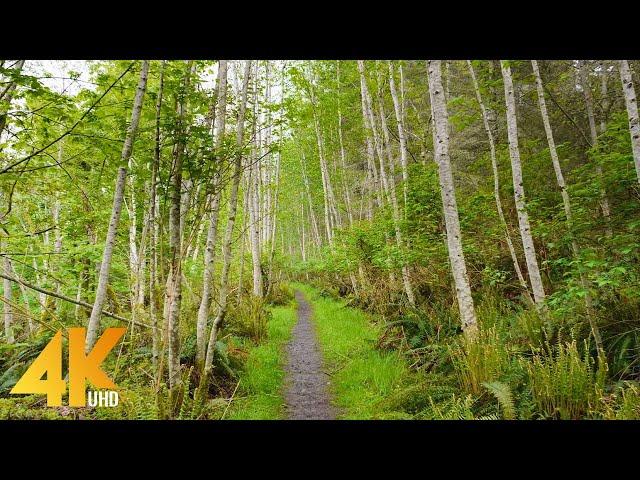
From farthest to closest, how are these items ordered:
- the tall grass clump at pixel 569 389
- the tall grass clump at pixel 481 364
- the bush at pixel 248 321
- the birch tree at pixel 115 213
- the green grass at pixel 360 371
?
the bush at pixel 248 321 < the green grass at pixel 360 371 < the birch tree at pixel 115 213 < the tall grass clump at pixel 481 364 < the tall grass clump at pixel 569 389

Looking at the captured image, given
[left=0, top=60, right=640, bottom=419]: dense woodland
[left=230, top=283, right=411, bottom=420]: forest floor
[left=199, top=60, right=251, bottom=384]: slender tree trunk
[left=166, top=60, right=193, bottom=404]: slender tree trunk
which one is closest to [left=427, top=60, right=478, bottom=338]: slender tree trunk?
[left=0, top=60, right=640, bottom=419]: dense woodland

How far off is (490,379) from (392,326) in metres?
2.77

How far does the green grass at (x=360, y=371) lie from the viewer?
4.02 metres

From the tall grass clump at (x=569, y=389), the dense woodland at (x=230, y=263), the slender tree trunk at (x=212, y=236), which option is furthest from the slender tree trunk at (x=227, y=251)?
the tall grass clump at (x=569, y=389)

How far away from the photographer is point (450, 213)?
177 inches

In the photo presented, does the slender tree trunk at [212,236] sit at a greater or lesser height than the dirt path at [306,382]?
greater

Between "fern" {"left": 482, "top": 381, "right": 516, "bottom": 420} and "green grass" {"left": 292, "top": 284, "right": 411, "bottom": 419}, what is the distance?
891 millimetres

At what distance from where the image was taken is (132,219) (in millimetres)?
7387

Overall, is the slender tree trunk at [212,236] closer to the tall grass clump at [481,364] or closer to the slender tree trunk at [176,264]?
the slender tree trunk at [176,264]

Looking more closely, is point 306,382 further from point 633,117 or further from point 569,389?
point 633,117

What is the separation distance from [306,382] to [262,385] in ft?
2.31

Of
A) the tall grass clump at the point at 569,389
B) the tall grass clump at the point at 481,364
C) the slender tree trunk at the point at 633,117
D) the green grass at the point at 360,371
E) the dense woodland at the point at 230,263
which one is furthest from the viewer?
the green grass at the point at 360,371
